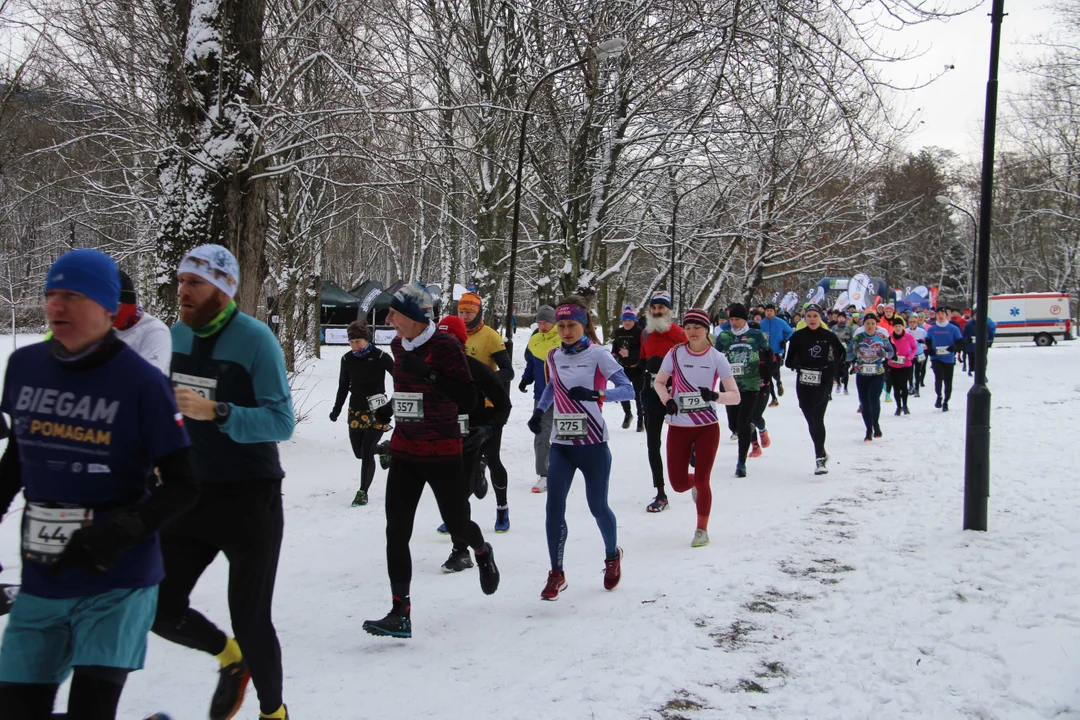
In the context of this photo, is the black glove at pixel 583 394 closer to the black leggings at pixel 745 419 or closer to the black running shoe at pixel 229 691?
the black running shoe at pixel 229 691

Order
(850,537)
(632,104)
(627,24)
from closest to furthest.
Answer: (850,537)
(627,24)
(632,104)

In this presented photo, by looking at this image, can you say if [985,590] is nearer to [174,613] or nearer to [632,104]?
[174,613]

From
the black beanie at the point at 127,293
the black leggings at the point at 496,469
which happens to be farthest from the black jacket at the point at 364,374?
the black beanie at the point at 127,293

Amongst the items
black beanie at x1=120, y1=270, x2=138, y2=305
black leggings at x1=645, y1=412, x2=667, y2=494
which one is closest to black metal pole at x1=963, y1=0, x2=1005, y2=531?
black leggings at x1=645, y1=412, x2=667, y2=494

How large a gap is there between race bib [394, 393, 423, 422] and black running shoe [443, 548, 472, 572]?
5.86 ft

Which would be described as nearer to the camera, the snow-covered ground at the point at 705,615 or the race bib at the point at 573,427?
the snow-covered ground at the point at 705,615

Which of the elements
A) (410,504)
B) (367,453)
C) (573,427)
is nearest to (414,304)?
(410,504)

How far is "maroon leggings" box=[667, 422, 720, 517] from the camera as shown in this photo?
7.14 meters

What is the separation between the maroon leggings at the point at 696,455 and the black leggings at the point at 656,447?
120 centimetres

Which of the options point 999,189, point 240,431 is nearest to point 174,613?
point 240,431

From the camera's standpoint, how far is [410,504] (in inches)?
191

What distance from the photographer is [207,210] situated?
9625mm

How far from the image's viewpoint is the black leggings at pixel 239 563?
3416 mm

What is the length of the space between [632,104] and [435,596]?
53.1 ft
